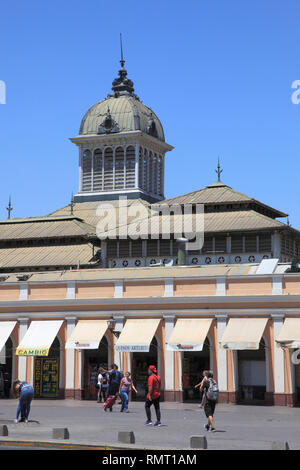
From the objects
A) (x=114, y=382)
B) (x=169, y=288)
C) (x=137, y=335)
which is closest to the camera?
(x=114, y=382)

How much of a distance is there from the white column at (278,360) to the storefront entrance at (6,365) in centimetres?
1332

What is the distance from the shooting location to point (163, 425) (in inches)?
988

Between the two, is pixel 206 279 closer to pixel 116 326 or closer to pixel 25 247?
pixel 116 326

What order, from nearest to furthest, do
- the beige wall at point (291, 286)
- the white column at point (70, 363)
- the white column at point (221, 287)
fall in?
the beige wall at point (291, 286) < the white column at point (221, 287) < the white column at point (70, 363)

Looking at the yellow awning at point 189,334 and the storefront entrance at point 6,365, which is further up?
the yellow awning at point 189,334

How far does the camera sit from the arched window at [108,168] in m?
72.9

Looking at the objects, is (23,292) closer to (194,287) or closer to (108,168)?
(194,287)

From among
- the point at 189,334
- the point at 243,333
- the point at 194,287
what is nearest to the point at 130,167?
the point at 194,287

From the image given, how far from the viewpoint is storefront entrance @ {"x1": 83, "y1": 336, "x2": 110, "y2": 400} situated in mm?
39781

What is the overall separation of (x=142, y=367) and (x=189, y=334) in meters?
3.67

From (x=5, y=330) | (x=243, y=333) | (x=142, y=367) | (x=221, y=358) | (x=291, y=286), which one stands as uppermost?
(x=291, y=286)

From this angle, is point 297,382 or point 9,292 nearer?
point 297,382

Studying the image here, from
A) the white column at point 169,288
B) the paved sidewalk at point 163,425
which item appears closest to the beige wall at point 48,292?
the white column at point 169,288

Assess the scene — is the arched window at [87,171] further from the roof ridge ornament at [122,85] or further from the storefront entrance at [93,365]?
the storefront entrance at [93,365]
